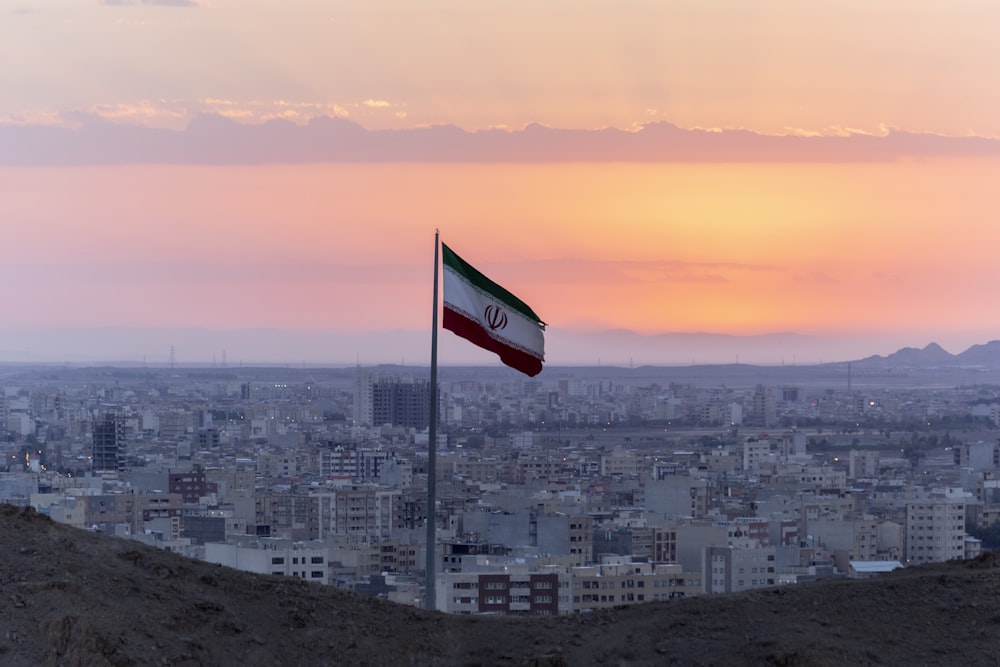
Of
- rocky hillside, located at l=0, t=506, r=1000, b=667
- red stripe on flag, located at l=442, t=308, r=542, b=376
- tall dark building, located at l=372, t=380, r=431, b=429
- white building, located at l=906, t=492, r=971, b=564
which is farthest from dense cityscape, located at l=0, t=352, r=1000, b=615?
red stripe on flag, located at l=442, t=308, r=542, b=376

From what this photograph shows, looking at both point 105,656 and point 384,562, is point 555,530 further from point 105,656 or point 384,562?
point 105,656

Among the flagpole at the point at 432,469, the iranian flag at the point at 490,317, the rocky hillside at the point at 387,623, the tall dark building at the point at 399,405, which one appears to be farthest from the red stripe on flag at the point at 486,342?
the tall dark building at the point at 399,405

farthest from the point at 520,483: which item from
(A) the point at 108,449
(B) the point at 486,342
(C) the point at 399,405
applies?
(B) the point at 486,342

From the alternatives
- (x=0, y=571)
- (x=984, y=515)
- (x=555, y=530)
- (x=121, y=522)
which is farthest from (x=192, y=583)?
(x=984, y=515)

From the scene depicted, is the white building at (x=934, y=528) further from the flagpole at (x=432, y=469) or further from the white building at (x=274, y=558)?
the flagpole at (x=432, y=469)

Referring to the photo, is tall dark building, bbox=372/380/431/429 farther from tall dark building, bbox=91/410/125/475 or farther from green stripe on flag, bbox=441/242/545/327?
green stripe on flag, bbox=441/242/545/327

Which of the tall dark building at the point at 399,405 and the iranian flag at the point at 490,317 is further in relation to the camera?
the tall dark building at the point at 399,405
